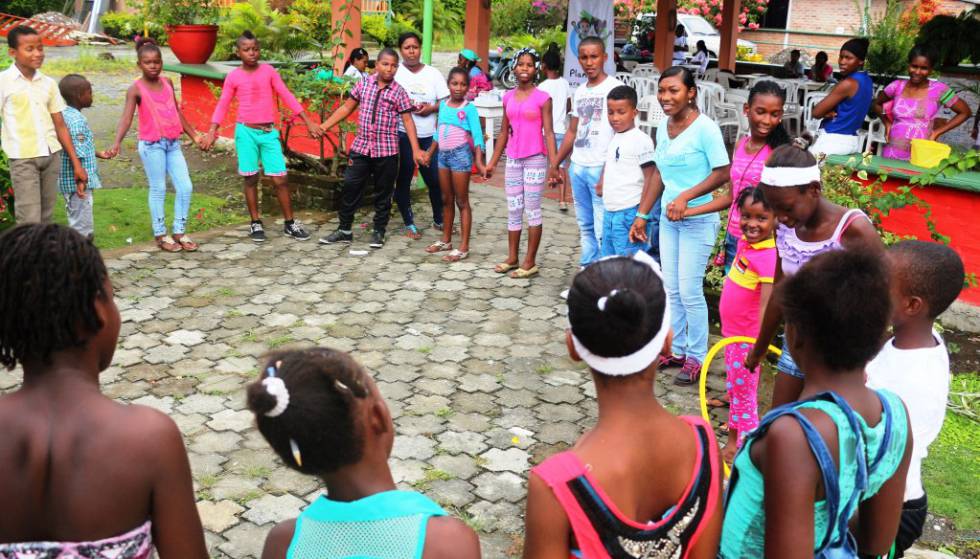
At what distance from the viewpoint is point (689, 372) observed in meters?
5.66

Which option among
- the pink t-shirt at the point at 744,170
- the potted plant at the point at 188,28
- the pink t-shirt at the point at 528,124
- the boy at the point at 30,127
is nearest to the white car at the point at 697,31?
the potted plant at the point at 188,28

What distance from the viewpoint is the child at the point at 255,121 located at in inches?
321

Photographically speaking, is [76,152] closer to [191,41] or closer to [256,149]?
[256,149]

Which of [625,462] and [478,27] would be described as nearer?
[625,462]

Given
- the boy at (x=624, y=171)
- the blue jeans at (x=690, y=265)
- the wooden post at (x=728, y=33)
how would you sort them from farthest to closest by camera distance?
1. the wooden post at (x=728, y=33)
2. the boy at (x=624, y=171)
3. the blue jeans at (x=690, y=265)

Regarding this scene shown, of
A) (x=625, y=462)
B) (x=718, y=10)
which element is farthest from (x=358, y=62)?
(x=718, y=10)

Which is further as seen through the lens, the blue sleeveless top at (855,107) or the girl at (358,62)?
the girl at (358,62)

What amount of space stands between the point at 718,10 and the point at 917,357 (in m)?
26.5

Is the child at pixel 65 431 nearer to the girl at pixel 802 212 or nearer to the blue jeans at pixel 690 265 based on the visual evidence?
the girl at pixel 802 212

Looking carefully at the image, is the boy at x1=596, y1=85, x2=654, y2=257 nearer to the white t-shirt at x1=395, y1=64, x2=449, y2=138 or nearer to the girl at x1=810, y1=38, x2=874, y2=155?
the girl at x1=810, y1=38, x2=874, y2=155

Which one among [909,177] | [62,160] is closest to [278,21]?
[62,160]

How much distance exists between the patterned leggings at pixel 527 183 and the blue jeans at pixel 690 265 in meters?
1.93

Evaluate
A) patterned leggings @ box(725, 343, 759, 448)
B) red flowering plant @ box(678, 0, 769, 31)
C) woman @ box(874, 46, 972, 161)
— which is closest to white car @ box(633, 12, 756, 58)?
red flowering plant @ box(678, 0, 769, 31)

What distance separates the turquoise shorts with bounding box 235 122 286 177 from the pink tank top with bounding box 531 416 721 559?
271 inches
